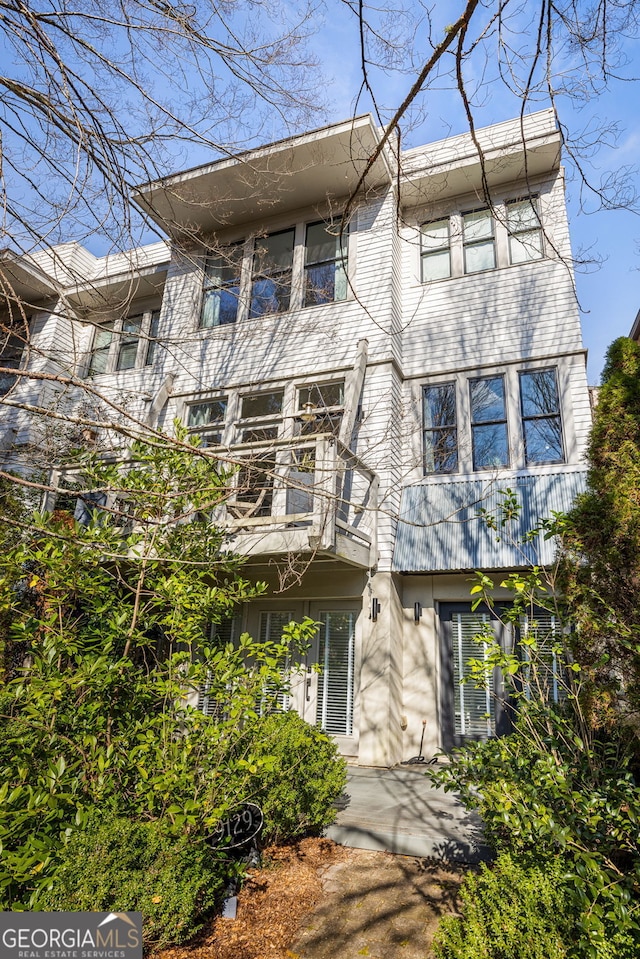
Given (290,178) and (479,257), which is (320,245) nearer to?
(290,178)

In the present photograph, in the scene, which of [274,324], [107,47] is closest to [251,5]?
[107,47]

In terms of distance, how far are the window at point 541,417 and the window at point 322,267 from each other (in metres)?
3.62

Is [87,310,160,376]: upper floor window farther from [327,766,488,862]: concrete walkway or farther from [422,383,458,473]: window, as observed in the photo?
[327,766,488,862]: concrete walkway

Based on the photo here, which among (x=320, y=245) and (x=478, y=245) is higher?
(x=320, y=245)

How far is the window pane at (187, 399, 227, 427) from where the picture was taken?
10781mm

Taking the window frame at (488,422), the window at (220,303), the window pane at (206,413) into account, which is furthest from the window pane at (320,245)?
the window frame at (488,422)

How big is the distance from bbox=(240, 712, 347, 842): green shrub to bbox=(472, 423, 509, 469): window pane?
526cm

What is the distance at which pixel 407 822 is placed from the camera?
211 inches

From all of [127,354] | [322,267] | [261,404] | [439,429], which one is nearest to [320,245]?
[322,267]

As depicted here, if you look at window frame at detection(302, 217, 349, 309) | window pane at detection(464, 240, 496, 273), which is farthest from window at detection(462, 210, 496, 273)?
window frame at detection(302, 217, 349, 309)

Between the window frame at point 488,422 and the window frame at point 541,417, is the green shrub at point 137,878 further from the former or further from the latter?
the window frame at point 541,417

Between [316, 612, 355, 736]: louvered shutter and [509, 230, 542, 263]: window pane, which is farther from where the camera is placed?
[509, 230, 542, 263]: window pane

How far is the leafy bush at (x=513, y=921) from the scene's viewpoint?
2342mm

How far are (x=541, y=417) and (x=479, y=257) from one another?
3.33 m
